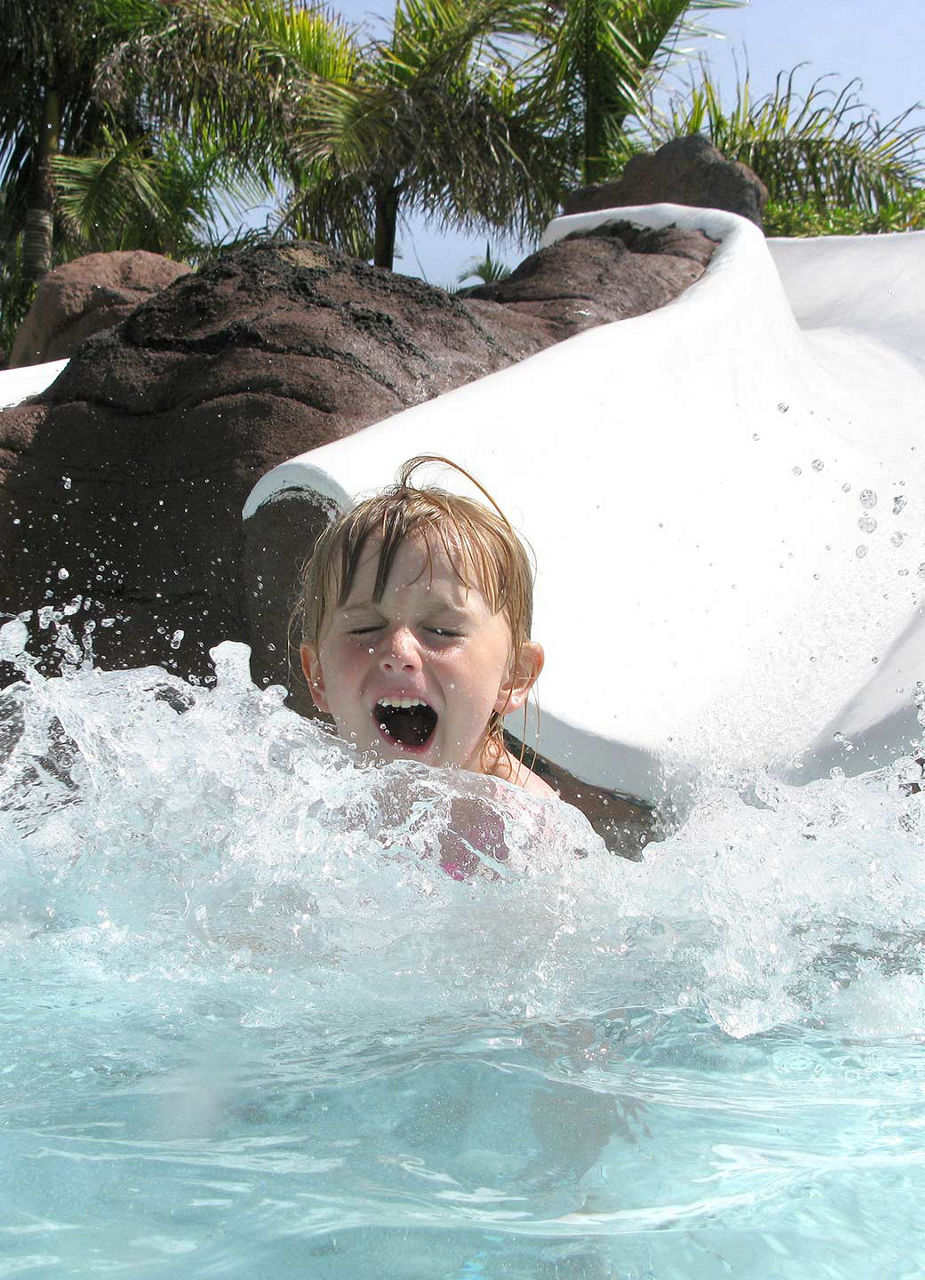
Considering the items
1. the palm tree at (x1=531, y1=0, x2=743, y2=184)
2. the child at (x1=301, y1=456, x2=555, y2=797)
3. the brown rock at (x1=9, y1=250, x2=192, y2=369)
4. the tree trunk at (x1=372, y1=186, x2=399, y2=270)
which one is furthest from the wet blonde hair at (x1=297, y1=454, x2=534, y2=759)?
the tree trunk at (x1=372, y1=186, x2=399, y2=270)

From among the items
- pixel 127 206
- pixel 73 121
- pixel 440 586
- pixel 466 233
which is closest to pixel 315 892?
pixel 440 586

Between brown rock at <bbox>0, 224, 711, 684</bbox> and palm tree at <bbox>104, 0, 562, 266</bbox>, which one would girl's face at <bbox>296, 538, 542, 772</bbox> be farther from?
palm tree at <bbox>104, 0, 562, 266</bbox>

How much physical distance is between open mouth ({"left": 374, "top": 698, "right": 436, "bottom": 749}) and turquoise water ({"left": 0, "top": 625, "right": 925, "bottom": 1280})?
111 mm

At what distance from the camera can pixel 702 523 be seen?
377 centimetres

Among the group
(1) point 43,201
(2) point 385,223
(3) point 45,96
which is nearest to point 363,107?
(2) point 385,223

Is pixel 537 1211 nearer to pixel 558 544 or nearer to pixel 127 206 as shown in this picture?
pixel 558 544

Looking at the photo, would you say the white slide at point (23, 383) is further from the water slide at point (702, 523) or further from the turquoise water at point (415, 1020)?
the turquoise water at point (415, 1020)

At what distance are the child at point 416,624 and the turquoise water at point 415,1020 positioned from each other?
10 cm

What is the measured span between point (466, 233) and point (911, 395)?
8655 mm

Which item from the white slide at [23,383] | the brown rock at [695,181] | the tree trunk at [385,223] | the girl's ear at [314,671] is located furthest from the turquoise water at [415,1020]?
the tree trunk at [385,223]

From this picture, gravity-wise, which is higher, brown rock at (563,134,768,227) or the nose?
brown rock at (563,134,768,227)

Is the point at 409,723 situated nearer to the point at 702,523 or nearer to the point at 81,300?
the point at 702,523

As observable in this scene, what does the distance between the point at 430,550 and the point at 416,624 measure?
13 centimetres

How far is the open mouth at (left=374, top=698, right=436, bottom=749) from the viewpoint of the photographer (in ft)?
6.78
